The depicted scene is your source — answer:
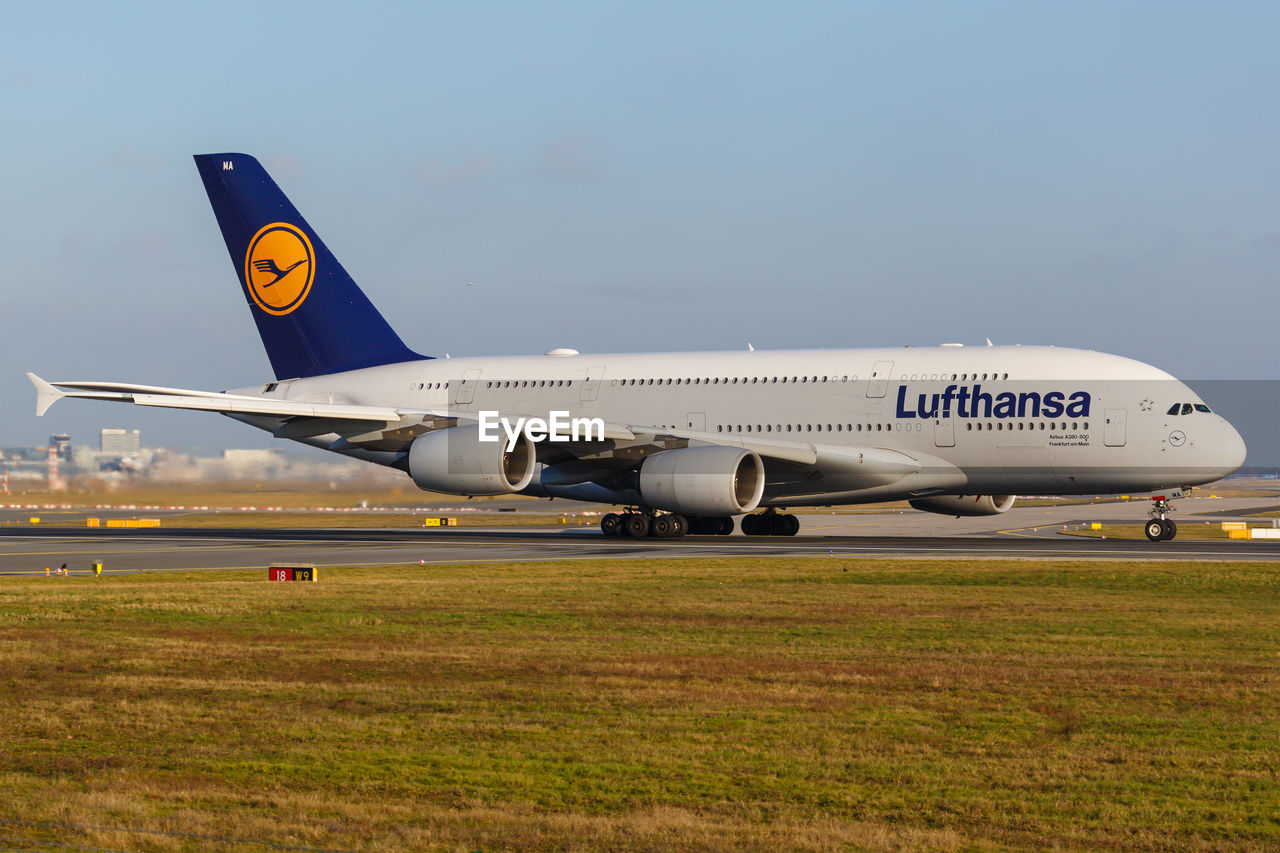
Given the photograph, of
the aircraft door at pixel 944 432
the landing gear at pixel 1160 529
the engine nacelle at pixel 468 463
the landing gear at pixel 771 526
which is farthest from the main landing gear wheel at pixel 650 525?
the landing gear at pixel 1160 529

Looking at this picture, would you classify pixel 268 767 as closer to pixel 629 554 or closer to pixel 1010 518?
pixel 629 554

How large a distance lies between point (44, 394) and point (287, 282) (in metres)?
10.3

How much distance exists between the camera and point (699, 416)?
41438mm

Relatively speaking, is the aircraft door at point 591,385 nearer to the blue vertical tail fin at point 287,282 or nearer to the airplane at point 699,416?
the airplane at point 699,416

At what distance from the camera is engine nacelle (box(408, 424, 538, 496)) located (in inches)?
1505

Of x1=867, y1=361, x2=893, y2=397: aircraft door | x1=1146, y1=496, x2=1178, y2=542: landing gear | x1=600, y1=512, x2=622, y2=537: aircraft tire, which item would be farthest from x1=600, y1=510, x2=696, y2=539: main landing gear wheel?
x1=1146, y1=496, x2=1178, y2=542: landing gear

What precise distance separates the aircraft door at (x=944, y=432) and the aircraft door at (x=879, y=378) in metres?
1.82

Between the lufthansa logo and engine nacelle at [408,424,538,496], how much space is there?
884cm

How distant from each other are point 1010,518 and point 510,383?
2850cm

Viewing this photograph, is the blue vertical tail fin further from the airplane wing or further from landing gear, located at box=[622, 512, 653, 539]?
landing gear, located at box=[622, 512, 653, 539]

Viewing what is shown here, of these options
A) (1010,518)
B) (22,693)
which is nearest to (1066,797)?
(22,693)

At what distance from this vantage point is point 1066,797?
9164 mm

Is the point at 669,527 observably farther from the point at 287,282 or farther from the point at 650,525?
the point at 287,282

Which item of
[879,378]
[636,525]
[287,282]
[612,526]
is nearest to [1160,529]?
[879,378]
